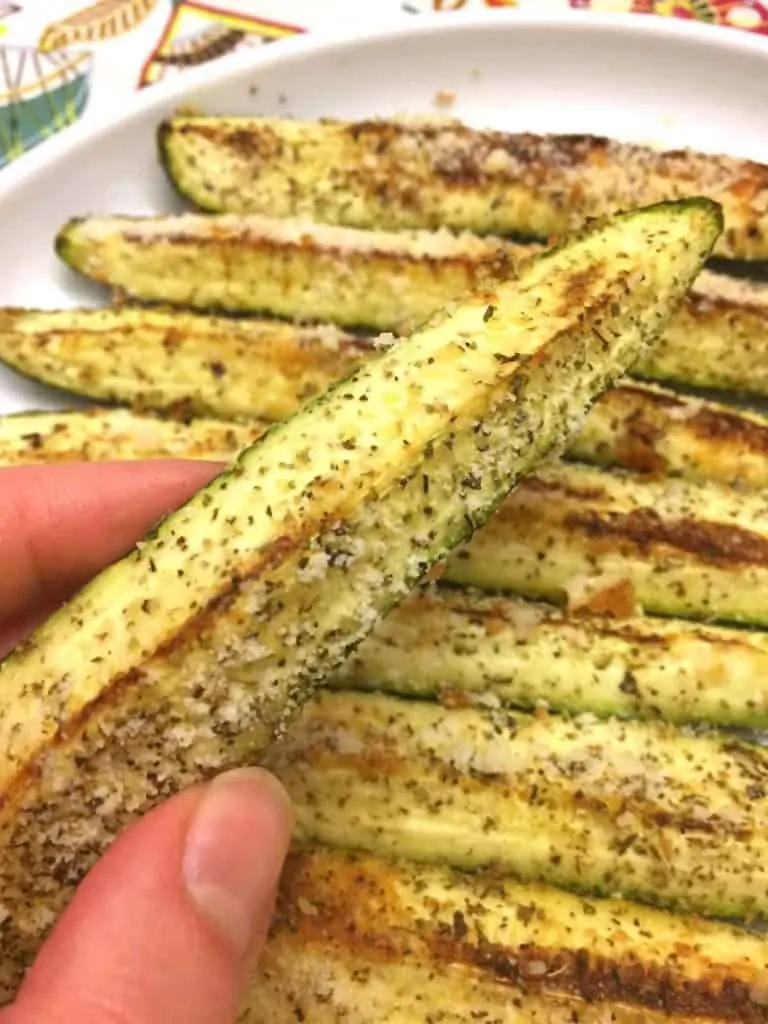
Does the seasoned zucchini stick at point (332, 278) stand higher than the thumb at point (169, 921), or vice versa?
the seasoned zucchini stick at point (332, 278)

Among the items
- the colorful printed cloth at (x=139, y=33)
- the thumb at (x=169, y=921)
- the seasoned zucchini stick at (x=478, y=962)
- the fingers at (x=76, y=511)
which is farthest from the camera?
the colorful printed cloth at (x=139, y=33)

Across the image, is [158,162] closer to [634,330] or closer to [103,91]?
[103,91]

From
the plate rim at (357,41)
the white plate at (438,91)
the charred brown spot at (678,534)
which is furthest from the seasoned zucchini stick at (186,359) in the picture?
the charred brown spot at (678,534)

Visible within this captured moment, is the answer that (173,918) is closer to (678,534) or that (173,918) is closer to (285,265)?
(678,534)

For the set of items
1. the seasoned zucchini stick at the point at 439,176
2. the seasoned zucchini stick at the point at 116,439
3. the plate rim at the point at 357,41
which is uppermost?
the plate rim at the point at 357,41

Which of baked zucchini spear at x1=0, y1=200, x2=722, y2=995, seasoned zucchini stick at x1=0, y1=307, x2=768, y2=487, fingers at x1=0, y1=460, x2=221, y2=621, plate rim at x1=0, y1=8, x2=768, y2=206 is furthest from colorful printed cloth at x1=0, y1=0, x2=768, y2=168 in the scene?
baked zucchini spear at x1=0, y1=200, x2=722, y2=995

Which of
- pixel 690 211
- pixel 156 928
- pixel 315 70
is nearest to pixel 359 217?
pixel 315 70

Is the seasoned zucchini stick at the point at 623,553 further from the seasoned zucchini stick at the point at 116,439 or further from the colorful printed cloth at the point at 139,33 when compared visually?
the colorful printed cloth at the point at 139,33

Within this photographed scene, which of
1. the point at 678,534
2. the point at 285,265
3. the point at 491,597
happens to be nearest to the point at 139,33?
the point at 285,265
